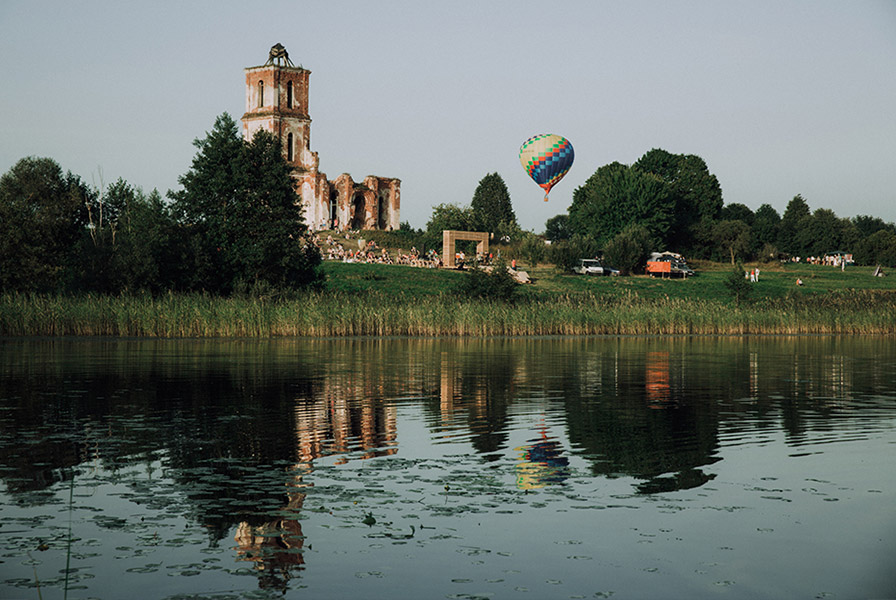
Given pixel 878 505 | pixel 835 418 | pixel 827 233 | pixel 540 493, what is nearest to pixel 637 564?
pixel 540 493

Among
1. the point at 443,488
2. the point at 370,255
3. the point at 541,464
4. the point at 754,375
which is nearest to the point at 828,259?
the point at 370,255

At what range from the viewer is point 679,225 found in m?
114

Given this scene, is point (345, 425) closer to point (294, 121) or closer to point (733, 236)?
point (294, 121)

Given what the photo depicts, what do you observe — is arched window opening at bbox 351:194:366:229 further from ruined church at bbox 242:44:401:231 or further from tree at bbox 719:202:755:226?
tree at bbox 719:202:755:226

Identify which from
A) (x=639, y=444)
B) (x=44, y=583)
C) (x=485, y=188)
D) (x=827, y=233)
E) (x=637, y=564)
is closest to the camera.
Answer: (x=44, y=583)

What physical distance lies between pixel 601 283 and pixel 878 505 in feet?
204

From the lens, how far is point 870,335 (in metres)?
43.4

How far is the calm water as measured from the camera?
23.7 feet

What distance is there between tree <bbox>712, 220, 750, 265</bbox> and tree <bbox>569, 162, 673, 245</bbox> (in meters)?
5.69

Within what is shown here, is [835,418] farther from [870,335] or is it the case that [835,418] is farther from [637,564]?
[870,335]

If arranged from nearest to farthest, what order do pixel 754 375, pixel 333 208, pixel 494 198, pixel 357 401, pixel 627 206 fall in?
1. pixel 357 401
2. pixel 754 375
3. pixel 627 206
4. pixel 333 208
5. pixel 494 198

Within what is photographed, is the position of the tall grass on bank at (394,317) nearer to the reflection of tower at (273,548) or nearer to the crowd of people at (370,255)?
the reflection of tower at (273,548)

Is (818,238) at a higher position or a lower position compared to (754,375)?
higher

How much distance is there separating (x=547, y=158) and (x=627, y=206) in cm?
2369
